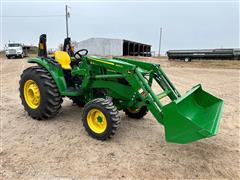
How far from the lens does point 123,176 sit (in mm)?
3096

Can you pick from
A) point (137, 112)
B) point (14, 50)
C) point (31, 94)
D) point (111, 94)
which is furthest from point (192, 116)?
point (14, 50)

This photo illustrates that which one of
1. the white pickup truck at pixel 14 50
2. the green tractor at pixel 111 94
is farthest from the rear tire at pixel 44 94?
the white pickup truck at pixel 14 50

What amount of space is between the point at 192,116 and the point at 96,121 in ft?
5.48

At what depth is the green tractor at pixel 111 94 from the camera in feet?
11.6

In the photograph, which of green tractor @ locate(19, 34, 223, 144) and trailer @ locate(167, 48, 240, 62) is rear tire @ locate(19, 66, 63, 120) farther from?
trailer @ locate(167, 48, 240, 62)

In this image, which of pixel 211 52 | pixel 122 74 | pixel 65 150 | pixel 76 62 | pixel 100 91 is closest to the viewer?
pixel 65 150

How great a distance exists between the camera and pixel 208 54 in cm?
2605

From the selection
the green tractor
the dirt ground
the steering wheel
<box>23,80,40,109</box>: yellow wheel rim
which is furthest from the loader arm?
<box>23,80,40,109</box>: yellow wheel rim

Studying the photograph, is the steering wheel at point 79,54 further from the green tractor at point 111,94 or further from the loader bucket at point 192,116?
the loader bucket at point 192,116

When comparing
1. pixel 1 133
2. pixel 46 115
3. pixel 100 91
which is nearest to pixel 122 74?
pixel 100 91

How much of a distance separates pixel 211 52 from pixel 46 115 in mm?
24331

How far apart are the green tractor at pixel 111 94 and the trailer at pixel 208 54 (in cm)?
2283

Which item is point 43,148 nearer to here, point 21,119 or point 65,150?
point 65,150

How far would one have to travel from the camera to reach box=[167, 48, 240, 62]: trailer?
83.6 ft
